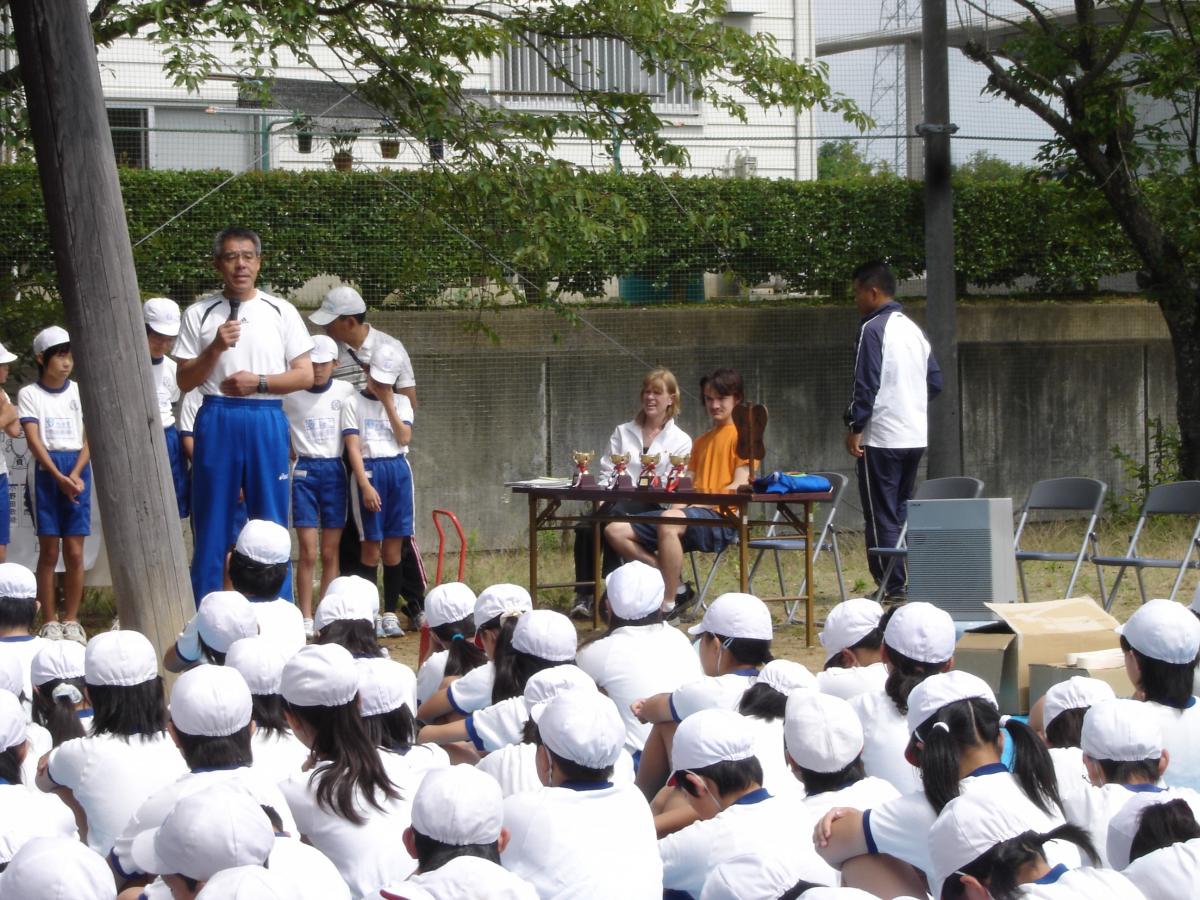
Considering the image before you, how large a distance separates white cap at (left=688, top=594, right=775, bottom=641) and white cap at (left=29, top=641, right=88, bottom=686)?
2.02m

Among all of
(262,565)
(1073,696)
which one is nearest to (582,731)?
(1073,696)

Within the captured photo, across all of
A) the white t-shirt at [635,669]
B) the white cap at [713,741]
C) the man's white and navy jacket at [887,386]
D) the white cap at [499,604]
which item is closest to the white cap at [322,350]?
the man's white and navy jacket at [887,386]

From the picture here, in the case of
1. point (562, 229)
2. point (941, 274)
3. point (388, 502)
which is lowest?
point (388, 502)

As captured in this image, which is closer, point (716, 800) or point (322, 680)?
point (716, 800)

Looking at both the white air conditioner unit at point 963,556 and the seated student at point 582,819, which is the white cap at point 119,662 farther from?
the white air conditioner unit at point 963,556

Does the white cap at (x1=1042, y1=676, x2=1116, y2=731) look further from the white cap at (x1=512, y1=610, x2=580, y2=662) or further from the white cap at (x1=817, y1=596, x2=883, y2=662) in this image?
the white cap at (x1=512, y1=610, x2=580, y2=662)

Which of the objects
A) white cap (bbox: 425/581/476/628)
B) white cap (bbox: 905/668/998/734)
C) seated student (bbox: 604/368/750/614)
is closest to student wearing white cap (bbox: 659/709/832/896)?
white cap (bbox: 905/668/998/734)

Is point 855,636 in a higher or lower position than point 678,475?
lower

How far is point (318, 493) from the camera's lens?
28.6ft

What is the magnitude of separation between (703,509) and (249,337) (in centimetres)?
298

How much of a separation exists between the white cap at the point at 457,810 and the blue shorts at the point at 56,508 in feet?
19.5

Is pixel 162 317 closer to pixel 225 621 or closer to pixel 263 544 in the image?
pixel 263 544

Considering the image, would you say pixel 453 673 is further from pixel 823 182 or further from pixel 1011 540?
pixel 823 182

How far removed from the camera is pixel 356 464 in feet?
28.5
